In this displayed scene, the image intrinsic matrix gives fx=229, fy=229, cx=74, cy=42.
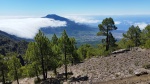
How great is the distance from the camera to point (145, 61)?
181ft

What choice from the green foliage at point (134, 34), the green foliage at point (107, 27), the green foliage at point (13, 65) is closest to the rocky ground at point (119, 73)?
the green foliage at point (13, 65)

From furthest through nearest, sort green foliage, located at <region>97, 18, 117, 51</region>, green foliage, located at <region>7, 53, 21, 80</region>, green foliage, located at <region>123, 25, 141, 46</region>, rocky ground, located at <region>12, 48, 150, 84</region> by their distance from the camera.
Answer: green foliage, located at <region>123, 25, 141, 46</region>, green foliage, located at <region>97, 18, 117, 51</region>, green foliage, located at <region>7, 53, 21, 80</region>, rocky ground, located at <region>12, 48, 150, 84</region>

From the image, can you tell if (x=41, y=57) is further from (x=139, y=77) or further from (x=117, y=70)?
(x=139, y=77)

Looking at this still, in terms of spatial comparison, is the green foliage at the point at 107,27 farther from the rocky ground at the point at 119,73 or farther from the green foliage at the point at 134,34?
the rocky ground at the point at 119,73

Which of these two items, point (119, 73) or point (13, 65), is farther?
point (13, 65)

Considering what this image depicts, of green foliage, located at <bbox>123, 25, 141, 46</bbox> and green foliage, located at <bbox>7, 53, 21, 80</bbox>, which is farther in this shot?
green foliage, located at <bbox>123, 25, 141, 46</bbox>

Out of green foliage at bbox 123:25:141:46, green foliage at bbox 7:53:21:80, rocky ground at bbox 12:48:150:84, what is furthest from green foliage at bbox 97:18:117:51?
green foliage at bbox 7:53:21:80

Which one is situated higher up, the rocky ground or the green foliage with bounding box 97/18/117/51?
the green foliage with bounding box 97/18/117/51

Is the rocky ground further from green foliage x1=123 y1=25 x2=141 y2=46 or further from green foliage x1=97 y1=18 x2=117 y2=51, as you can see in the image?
green foliage x1=123 y1=25 x2=141 y2=46

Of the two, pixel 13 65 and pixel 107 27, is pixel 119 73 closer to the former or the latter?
pixel 13 65

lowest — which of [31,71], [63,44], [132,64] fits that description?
[31,71]

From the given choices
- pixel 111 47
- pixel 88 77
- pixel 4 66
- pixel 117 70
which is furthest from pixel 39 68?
pixel 111 47

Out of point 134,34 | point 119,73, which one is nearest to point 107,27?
point 134,34

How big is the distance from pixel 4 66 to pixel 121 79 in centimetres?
3362
